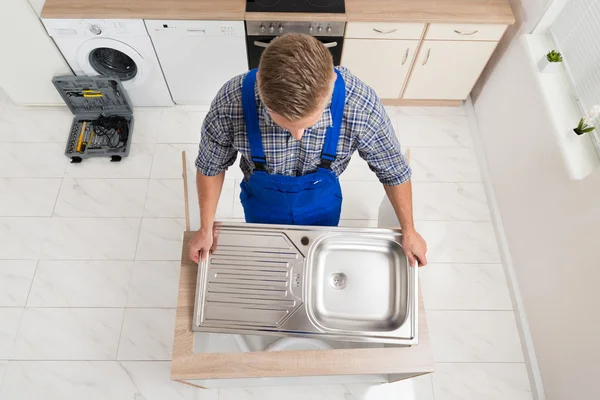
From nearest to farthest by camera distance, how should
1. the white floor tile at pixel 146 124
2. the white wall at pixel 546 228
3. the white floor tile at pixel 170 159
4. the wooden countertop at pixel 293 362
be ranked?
the wooden countertop at pixel 293 362, the white wall at pixel 546 228, the white floor tile at pixel 170 159, the white floor tile at pixel 146 124

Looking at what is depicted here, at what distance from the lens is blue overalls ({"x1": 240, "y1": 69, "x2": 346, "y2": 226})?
1.16 m

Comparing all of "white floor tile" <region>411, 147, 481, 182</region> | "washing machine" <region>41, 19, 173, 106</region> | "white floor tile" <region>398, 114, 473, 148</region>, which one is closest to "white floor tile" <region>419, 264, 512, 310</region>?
"white floor tile" <region>411, 147, 481, 182</region>

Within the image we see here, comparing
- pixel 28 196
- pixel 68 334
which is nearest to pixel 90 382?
pixel 68 334

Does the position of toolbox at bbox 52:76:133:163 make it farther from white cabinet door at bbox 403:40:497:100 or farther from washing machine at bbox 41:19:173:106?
white cabinet door at bbox 403:40:497:100

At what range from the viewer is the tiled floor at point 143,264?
2.09 m

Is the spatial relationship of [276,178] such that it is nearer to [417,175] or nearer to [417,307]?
[417,307]

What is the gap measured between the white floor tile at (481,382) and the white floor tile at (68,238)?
185 centimetres

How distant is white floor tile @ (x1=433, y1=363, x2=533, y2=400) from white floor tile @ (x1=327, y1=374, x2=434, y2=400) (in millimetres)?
78

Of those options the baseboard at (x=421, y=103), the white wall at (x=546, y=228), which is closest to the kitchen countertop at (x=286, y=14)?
the white wall at (x=546, y=228)

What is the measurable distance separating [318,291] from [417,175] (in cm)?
156

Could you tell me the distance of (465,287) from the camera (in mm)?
2336

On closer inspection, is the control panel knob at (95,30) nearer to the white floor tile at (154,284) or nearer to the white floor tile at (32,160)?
the white floor tile at (32,160)

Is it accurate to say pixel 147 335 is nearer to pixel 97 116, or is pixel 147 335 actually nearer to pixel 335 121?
pixel 97 116

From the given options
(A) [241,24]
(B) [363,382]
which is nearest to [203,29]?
(A) [241,24]
